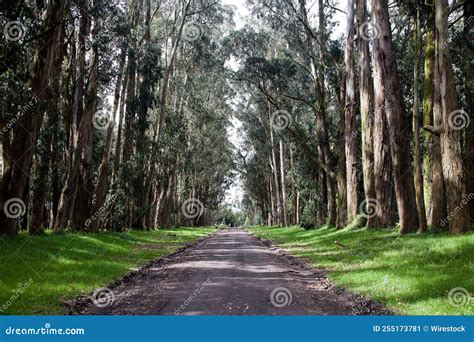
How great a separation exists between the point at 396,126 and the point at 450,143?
3728mm

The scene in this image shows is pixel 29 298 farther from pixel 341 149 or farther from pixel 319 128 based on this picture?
pixel 319 128

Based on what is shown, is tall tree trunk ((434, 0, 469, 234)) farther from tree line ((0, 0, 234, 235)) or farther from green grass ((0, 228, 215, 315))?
tree line ((0, 0, 234, 235))

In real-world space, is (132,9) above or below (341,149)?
above

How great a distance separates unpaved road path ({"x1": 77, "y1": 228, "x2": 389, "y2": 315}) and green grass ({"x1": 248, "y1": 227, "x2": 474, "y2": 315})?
48 centimetres

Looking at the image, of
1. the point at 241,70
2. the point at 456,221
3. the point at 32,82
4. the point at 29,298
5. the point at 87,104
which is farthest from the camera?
the point at 241,70

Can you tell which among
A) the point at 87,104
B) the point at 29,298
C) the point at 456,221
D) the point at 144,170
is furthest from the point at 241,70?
the point at 29,298

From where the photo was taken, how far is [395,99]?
56.6ft

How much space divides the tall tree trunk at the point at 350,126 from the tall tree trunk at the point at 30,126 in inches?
536

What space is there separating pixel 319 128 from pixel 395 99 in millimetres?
13662

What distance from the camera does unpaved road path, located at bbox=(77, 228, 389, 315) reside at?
8016mm

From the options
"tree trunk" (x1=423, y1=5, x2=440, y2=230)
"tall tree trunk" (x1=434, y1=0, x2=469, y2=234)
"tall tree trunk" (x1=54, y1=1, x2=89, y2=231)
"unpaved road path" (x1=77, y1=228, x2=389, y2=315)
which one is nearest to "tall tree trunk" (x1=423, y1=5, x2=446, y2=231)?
"tree trunk" (x1=423, y1=5, x2=440, y2=230)

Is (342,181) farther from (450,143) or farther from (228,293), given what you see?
(228,293)

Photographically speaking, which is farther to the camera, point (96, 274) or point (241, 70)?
point (241, 70)

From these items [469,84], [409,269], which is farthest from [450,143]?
[469,84]
